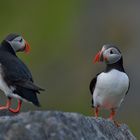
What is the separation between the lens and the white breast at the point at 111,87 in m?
11.7

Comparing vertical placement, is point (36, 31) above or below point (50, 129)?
below

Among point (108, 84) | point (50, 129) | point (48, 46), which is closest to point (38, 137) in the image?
point (50, 129)

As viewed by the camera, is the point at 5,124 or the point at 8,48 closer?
the point at 5,124

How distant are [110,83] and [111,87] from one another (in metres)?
0.07

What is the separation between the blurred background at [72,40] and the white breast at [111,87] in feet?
44.0

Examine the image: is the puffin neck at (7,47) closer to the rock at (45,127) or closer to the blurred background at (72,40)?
the rock at (45,127)

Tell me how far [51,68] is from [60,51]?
169 cm

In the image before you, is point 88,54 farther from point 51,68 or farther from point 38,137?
point 38,137

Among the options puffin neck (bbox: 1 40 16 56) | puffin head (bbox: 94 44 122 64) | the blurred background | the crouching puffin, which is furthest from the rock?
the blurred background

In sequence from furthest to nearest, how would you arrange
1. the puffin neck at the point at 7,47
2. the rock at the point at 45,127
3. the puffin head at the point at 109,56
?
the puffin neck at the point at 7,47
the puffin head at the point at 109,56
the rock at the point at 45,127

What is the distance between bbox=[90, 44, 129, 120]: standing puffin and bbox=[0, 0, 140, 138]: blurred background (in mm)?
13216

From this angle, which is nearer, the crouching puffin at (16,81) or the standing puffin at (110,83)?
the crouching puffin at (16,81)

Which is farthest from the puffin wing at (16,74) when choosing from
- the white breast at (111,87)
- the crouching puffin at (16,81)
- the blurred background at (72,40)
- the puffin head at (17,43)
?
the blurred background at (72,40)

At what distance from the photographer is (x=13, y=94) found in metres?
11.9
